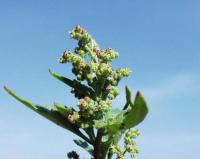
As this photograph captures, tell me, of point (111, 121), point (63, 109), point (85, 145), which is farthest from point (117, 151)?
point (63, 109)

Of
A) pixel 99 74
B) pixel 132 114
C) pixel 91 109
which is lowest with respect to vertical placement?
pixel 132 114

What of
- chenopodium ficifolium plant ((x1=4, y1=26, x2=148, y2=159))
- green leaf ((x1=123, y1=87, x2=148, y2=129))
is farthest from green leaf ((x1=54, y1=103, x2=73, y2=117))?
green leaf ((x1=123, y1=87, x2=148, y2=129))

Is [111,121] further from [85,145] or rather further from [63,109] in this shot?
[85,145]

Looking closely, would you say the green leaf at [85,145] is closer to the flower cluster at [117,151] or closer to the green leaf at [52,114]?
the flower cluster at [117,151]

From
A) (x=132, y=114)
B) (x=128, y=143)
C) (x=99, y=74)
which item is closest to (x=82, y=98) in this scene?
(x=99, y=74)

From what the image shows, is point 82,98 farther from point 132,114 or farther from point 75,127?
point 132,114

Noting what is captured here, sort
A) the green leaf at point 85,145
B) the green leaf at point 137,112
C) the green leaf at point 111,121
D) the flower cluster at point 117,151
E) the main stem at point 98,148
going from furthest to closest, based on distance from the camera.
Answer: the green leaf at point 85,145, the flower cluster at point 117,151, the main stem at point 98,148, the green leaf at point 111,121, the green leaf at point 137,112

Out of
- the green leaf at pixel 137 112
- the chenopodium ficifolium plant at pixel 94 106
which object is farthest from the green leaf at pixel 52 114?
the green leaf at pixel 137 112

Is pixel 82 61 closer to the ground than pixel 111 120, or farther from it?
farther from it
